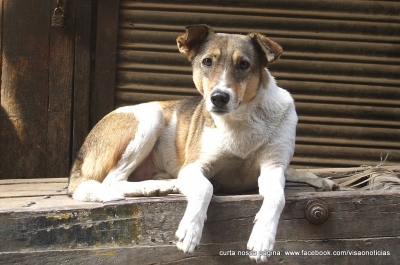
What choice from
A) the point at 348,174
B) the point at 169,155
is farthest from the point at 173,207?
the point at 348,174

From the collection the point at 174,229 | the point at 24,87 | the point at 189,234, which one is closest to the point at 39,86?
the point at 24,87

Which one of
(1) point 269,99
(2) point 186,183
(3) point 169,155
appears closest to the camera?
(2) point 186,183

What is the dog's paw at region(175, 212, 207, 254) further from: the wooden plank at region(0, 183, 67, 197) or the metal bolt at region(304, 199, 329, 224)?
the wooden plank at region(0, 183, 67, 197)

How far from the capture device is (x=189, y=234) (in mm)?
3133

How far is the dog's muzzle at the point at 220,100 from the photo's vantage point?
353cm

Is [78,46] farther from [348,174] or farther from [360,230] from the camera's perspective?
[360,230]

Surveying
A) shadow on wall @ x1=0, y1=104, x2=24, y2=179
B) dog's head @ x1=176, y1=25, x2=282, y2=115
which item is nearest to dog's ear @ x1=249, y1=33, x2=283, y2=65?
dog's head @ x1=176, y1=25, x2=282, y2=115

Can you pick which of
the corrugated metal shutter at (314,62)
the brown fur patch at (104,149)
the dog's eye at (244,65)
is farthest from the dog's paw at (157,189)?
the corrugated metal shutter at (314,62)

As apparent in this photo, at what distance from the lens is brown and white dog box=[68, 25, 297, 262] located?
3.63 metres

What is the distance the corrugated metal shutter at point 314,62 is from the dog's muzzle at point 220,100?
86.0 inches

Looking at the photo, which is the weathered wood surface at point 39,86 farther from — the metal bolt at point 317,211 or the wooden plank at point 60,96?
the metal bolt at point 317,211

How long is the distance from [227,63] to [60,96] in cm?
240

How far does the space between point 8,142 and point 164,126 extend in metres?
1.99

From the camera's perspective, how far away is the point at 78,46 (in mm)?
5605
